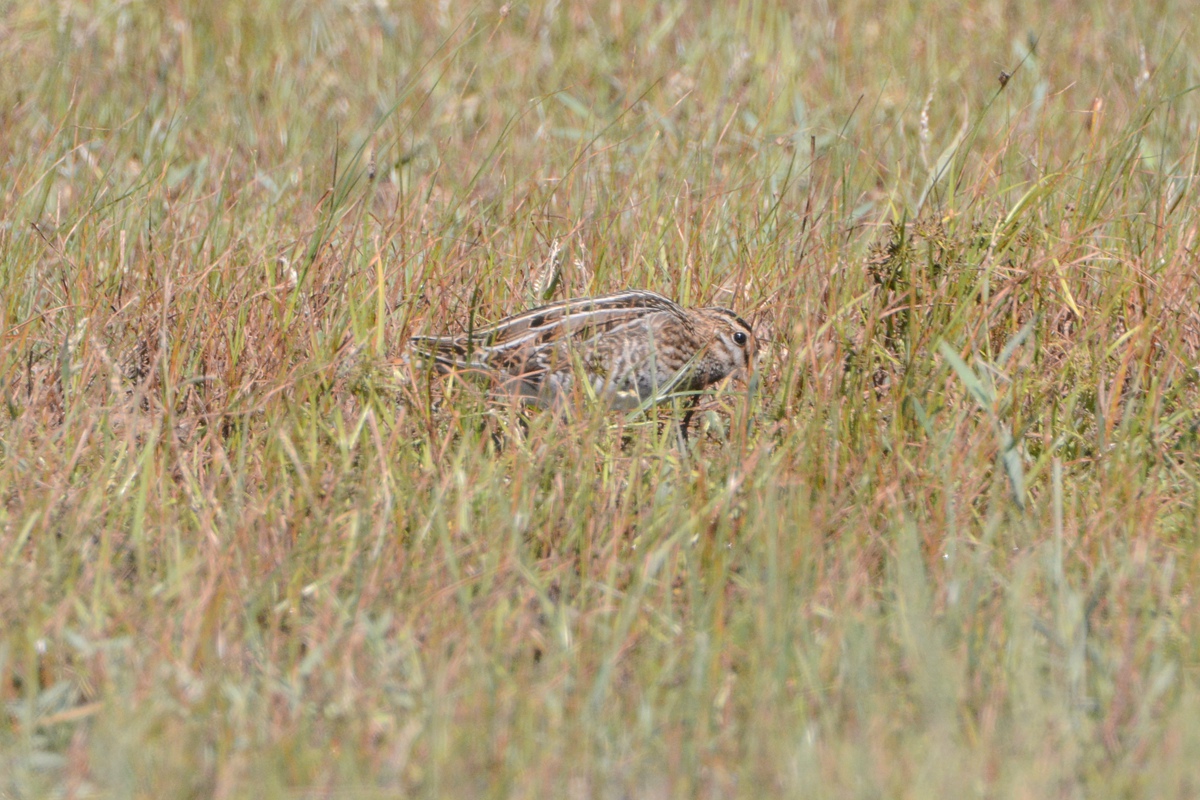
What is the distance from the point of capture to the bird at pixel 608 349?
13.8 feet

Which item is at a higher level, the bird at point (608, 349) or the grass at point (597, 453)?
the grass at point (597, 453)

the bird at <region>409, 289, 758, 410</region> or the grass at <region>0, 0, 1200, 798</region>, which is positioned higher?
the grass at <region>0, 0, 1200, 798</region>

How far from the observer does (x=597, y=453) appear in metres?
3.84

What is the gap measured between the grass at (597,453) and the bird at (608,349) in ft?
0.45

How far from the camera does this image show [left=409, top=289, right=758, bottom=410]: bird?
420cm

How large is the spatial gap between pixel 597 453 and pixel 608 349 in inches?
23.0

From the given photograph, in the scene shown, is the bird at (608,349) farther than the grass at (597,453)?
Yes

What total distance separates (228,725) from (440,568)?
0.71m

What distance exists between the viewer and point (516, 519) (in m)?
3.24

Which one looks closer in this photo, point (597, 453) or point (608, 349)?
point (597, 453)

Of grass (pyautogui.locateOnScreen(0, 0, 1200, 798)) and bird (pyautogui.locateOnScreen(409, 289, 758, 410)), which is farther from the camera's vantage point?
bird (pyautogui.locateOnScreen(409, 289, 758, 410))

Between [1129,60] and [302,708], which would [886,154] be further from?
[302,708]

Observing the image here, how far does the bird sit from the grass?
0.14m

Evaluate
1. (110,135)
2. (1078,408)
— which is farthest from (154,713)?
(110,135)
